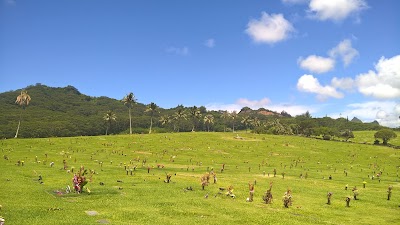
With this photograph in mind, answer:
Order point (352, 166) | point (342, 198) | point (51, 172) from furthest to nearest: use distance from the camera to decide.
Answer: point (352, 166) < point (51, 172) < point (342, 198)

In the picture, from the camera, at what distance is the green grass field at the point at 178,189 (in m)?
34.6

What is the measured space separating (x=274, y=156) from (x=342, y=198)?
215ft

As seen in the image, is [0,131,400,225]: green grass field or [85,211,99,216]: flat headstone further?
[0,131,400,225]: green grass field

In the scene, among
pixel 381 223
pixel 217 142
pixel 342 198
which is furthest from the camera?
pixel 217 142

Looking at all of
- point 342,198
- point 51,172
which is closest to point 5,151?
point 51,172

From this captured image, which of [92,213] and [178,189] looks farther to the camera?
[178,189]

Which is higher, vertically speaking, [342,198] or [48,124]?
[48,124]

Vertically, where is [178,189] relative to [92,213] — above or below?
below

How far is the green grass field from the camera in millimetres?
34594

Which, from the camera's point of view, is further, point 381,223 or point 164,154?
point 164,154

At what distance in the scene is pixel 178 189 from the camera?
52.1 m

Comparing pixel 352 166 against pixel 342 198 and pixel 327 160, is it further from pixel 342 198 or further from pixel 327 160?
pixel 342 198

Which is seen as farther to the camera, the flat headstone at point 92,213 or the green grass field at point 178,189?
the green grass field at point 178,189

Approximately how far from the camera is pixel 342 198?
177 ft
